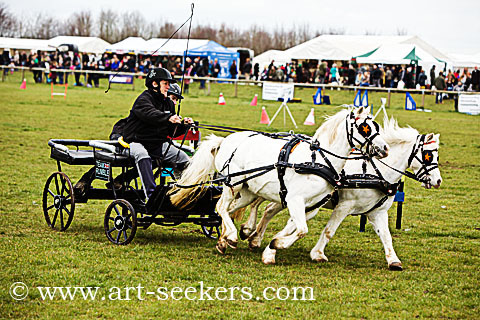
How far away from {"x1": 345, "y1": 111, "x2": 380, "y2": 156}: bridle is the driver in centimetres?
215

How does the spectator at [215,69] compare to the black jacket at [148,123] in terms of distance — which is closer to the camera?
the black jacket at [148,123]

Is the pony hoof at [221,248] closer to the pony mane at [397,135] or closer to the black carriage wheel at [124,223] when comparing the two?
the black carriage wheel at [124,223]

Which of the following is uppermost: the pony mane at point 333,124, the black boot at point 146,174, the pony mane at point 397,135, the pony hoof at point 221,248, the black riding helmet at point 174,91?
the black riding helmet at point 174,91

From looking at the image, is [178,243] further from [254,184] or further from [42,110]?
[42,110]

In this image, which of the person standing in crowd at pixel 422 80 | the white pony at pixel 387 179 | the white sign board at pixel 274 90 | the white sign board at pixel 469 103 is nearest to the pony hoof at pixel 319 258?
the white pony at pixel 387 179

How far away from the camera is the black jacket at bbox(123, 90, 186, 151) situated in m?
8.62

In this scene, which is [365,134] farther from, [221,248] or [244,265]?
[221,248]

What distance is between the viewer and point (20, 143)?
17.7 meters

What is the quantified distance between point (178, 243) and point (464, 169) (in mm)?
9728

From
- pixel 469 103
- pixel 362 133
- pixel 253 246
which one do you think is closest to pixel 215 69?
pixel 469 103

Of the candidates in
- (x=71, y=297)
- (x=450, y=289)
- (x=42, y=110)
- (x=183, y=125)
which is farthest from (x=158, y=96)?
(x=42, y=110)

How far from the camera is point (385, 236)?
26.0ft

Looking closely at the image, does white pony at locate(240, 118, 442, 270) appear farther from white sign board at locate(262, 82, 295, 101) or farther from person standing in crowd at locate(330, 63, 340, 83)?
person standing in crowd at locate(330, 63, 340, 83)

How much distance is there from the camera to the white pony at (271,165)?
7590mm
